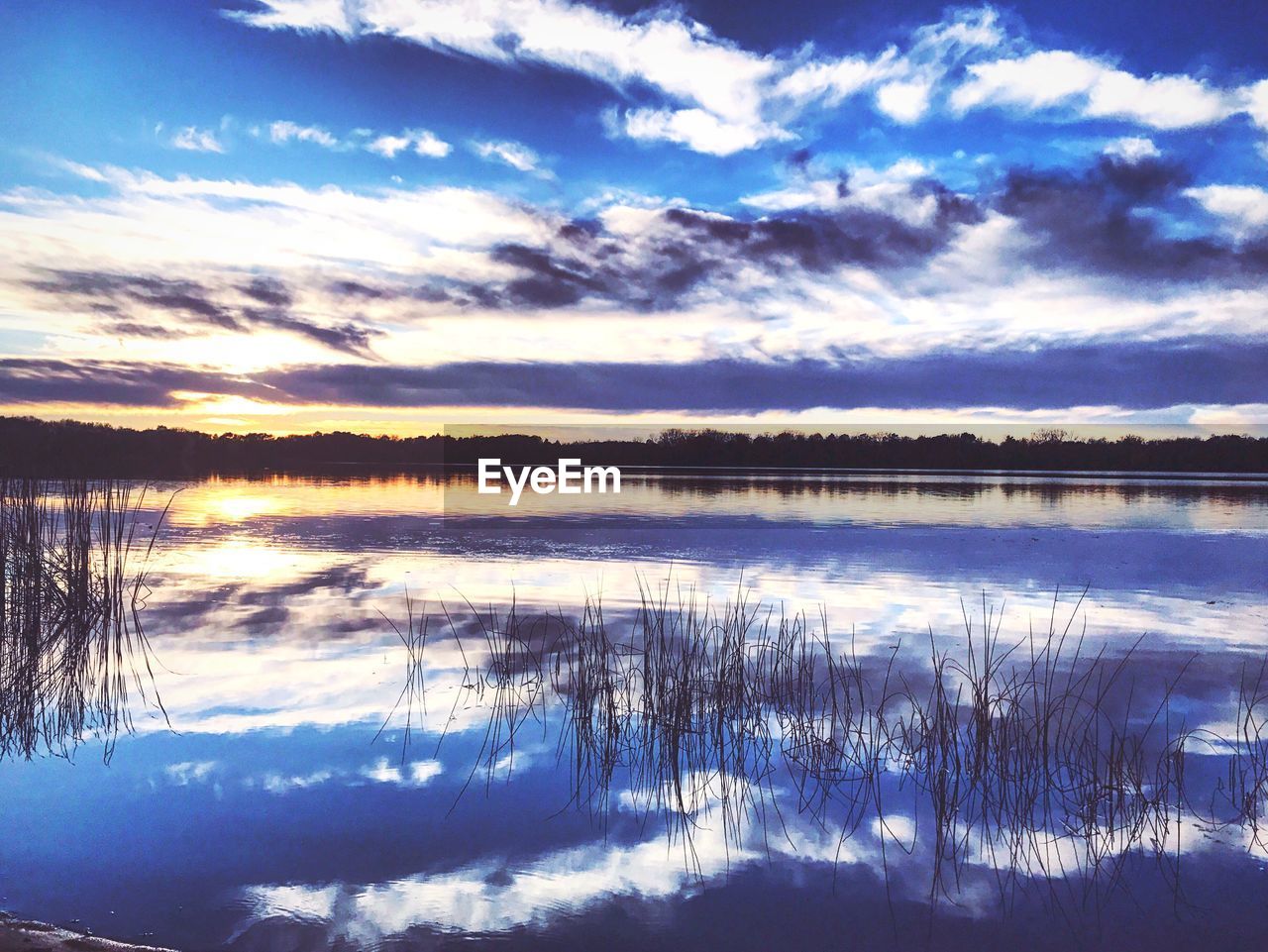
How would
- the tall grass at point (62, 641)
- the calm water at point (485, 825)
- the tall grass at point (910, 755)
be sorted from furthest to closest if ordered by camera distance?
the tall grass at point (62, 641) < the tall grass at point (910, 755) < the calm water at point (485, 825)

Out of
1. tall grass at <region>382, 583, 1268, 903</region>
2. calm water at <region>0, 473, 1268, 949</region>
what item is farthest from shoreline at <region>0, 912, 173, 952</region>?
tall grass at <region>382, 583, 1268, 903</region>

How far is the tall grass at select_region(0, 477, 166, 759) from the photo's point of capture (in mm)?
6422

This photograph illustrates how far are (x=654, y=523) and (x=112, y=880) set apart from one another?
19.3 meters

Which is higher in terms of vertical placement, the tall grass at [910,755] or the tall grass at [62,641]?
the tall grass at [62,641]

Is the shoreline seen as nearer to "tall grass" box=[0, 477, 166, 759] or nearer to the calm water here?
the calm water

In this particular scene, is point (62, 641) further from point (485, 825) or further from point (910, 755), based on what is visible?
point (910, 755)

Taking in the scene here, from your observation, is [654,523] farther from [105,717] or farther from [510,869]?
[510,869]

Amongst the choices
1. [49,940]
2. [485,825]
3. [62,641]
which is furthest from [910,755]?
[62,641]

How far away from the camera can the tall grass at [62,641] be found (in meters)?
6.42

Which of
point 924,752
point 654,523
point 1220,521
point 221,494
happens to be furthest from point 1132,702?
point 221,494

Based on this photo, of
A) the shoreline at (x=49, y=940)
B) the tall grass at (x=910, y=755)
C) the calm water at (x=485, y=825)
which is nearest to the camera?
the shoreline at (x=49, y=940)

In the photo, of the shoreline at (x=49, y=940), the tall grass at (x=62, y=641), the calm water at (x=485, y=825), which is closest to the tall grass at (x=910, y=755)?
the calm water at (x=485, y=825)

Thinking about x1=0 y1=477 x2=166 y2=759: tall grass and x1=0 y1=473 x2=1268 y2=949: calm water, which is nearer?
x1=0 y1=473 x2=1268 y2=949: calm water

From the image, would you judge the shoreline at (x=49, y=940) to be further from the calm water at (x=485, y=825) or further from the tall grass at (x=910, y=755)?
the tall grass at (x=910, y=755)
